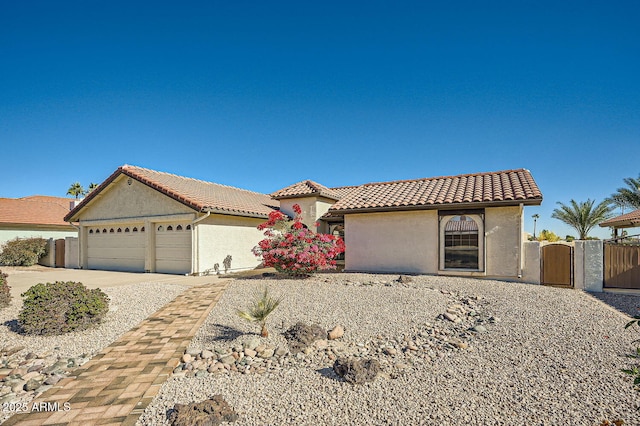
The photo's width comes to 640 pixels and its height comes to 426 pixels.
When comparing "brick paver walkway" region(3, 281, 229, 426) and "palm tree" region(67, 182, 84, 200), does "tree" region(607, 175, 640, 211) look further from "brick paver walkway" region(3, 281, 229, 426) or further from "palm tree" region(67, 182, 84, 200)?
"palm tree" region(67, 182, 84, 200)

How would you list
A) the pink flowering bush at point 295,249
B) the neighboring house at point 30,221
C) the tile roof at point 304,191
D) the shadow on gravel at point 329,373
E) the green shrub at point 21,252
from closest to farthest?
1. the shadow on gravel at point 329,373
2. the pink flowering bush at point 295,249
3. the tile roof at point 304,191
4. the green shrub at point 21,252
5. the neighboring house at point 30,221

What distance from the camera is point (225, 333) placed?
698cm

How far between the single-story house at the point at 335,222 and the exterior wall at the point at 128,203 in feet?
0.17

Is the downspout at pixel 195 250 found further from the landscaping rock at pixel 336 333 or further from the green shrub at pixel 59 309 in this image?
the landscaping rock at pixel 336 333

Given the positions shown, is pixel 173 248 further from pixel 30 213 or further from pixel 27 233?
pixel 30 213

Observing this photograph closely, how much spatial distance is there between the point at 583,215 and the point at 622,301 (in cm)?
2354

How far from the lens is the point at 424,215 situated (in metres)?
13.9

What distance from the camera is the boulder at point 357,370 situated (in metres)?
4.95

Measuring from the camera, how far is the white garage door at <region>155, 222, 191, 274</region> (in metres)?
15.9

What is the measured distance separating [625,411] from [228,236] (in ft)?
50.7

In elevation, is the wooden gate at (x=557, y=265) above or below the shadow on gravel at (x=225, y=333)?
above

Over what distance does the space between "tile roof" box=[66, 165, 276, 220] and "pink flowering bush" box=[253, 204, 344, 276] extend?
171 inches

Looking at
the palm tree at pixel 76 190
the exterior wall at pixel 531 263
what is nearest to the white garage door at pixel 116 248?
the exterior wall at pixel 531 263

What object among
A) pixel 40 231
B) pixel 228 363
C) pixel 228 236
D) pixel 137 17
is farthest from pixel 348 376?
pixel 40 231
